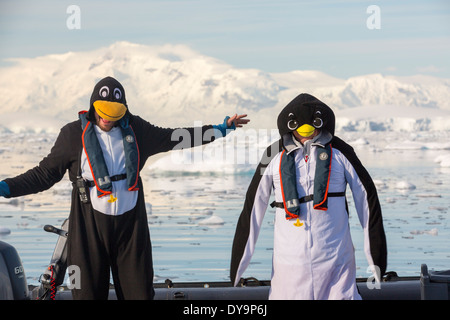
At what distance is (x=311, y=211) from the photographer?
426cm

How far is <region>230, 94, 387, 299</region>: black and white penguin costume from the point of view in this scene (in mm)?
4223

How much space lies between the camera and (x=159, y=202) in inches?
677

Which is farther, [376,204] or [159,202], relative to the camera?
[159,202]

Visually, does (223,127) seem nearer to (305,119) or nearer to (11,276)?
(305,119)

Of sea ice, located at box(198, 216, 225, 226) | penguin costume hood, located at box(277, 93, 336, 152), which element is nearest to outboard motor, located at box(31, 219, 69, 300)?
penguin costume hood, located at box(277, 93, 336, 152)

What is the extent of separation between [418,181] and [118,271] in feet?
49.7

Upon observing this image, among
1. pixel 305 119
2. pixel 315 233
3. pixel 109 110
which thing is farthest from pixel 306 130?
pixel 109 110

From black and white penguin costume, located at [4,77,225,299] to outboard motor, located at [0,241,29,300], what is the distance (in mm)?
263

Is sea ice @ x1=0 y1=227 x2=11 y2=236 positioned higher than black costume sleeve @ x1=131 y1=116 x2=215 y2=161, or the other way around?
black costume sleeve @ x1=131 y1=116 x2=215 y2=161

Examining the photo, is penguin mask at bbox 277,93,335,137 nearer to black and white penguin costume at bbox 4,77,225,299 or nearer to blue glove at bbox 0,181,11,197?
black and white penguin costume at bbox 4,77,225,299

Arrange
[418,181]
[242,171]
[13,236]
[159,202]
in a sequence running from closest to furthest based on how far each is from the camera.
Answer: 1. [13,236]
2. [159,202]
3. [418,181]
4. [242,171]

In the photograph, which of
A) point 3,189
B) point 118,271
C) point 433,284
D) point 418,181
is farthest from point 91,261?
point 418,181

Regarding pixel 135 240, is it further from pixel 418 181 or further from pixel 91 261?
pixel 418 181
